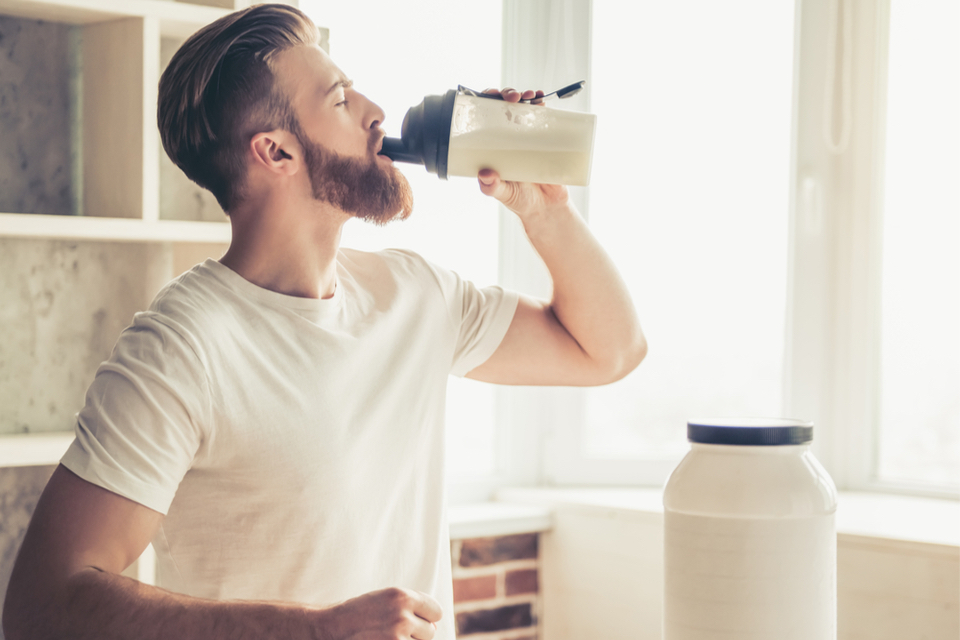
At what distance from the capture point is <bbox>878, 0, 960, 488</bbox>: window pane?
73.3 inches

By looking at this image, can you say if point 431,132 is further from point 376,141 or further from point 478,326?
point 478,326

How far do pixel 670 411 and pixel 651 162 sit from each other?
0.58 m

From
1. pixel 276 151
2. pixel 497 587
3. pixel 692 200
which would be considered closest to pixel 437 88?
pixel 692 200

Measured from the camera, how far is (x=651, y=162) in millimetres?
2037

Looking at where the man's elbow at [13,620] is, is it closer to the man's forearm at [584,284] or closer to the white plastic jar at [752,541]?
the white plastic jar at [752,541]

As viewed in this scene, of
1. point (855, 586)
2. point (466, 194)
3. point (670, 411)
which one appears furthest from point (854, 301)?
point (466, 194)

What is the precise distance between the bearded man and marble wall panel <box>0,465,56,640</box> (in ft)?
1.63

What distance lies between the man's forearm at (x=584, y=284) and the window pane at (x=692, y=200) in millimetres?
763

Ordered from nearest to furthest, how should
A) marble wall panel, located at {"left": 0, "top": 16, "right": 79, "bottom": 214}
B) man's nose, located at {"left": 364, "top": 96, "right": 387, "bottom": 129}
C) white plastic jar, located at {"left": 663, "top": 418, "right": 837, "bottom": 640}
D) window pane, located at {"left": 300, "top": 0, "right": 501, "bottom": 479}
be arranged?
white plastic jar, located at {"left": 663, "top": 418, "right": 837, "bottom": 640}
man's nose, located at {"left": 364, "top": 96, "right": 387, "bottom": 129}
marble wall panel, located at {"left": 0, "top": 16, "right": 79, "bottom": 214}
window pane, located at {"left": 300, "top": 0, "right": 501, "bottom": 479}

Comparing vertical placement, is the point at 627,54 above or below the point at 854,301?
above

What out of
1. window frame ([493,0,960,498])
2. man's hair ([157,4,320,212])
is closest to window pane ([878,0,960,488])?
window frame ([493,0,960,498])

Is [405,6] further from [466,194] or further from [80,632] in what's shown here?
[80,632]

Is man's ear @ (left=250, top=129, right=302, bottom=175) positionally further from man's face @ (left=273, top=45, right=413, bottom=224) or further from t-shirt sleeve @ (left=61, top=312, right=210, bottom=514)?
t-shirt sleeve @ (left=61, top=312, right=210, bottom=514)

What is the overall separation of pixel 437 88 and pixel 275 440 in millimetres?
1174
